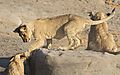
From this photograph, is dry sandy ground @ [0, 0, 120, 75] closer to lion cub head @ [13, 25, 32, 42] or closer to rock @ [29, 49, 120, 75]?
lion cub head @ [13, 25, 32, 42]

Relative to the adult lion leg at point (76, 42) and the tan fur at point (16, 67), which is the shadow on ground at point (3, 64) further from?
the adult lion leg at point (76, 42)

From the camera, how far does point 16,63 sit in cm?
1282

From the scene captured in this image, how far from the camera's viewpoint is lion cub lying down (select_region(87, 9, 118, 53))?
1526 cm

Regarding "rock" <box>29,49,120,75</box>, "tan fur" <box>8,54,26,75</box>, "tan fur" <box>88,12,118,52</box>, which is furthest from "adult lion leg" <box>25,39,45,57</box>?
"rock" <box>29,49,120,75</box>

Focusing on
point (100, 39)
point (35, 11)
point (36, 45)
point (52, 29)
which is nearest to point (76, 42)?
point (36, 45)

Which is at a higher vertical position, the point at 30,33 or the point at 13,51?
A: the point at 30,33

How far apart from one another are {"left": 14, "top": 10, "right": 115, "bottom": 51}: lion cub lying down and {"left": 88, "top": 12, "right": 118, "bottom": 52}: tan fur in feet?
1.49

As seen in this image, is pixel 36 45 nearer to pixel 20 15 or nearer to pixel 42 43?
pixel 42 43

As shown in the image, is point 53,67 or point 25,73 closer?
point 53,67

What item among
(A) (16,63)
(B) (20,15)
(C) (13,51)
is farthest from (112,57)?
(B) (20,15)

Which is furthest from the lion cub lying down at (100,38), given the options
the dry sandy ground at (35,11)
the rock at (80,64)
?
the dry sandy ground at (35,11)

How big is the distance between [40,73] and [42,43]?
6.77 feet

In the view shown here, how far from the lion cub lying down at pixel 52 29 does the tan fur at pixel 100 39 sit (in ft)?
1.49

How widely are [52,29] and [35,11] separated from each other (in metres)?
11.8
